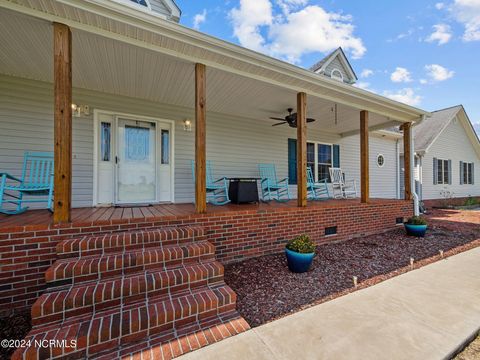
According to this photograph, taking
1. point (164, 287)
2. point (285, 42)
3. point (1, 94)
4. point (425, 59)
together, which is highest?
point (285, 42)

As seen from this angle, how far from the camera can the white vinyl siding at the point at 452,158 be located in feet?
33.0

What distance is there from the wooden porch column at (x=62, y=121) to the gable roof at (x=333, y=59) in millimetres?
7466

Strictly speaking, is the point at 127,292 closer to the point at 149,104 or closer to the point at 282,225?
the point at 282,225

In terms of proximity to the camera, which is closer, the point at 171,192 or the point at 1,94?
the point at 1,94

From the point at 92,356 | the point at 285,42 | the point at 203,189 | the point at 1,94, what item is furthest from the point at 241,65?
the point at 285,42

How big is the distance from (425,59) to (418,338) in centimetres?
1025

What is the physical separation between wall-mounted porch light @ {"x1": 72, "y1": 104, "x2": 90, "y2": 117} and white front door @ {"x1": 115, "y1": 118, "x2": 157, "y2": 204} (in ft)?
1.79

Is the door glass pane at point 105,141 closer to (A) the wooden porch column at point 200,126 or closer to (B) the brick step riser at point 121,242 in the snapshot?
(A) the wooden porch column at point 200,126

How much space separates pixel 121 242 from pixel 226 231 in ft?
4.66

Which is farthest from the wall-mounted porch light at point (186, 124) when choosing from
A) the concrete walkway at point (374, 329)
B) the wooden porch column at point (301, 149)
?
the concrete walkway at point (374, 329)

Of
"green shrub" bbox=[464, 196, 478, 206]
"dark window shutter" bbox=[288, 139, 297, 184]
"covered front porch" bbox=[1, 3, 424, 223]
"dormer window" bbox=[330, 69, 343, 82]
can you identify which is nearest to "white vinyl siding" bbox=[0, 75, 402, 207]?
"covered front porch" bbox=[1, 3, 424, 223]

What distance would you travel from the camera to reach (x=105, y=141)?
14.0ft

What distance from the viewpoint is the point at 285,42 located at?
991 cm

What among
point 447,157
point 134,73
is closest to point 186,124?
point 134,73
